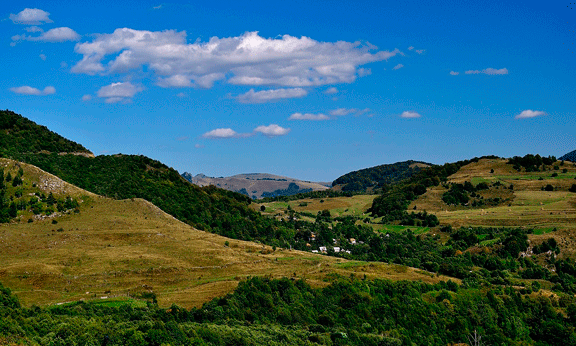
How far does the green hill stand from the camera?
12425cm

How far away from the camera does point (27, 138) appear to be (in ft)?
433

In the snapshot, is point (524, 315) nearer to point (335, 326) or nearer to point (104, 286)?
point (335, 326)

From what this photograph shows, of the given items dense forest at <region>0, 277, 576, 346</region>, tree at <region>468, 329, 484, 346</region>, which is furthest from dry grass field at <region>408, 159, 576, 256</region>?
tree at <region>468, 329, 484, 346</region>

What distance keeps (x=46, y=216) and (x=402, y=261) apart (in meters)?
52.5

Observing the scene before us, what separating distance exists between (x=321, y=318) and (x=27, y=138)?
4310 inches

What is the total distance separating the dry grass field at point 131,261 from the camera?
54000 mm

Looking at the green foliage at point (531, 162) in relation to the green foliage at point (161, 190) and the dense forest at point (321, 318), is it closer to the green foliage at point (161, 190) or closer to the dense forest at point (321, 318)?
the green foliage at point (161, 190)

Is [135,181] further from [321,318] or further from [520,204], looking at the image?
[520,204]

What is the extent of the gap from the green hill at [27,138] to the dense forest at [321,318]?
8889 centimetres

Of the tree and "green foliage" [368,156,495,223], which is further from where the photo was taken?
"green foliage" [368,156,495,223]

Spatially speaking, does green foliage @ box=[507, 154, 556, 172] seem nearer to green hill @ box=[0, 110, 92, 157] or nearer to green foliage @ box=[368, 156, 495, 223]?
green foliage @ box=[368, 156, 495, 223]

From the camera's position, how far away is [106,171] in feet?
390

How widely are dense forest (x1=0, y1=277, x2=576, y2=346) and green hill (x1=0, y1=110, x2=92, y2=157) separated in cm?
8889

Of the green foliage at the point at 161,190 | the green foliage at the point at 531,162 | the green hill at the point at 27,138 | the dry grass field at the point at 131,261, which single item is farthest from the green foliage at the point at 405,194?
the green hill at the point at 27,138
